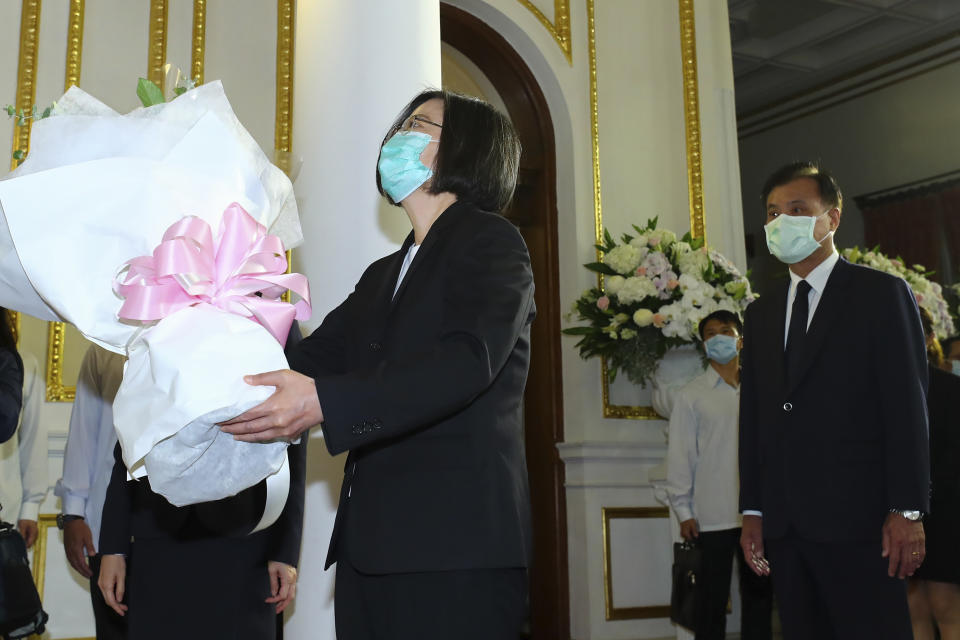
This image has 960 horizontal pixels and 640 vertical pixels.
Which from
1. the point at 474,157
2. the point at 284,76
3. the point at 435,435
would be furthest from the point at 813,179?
the point at 284,76

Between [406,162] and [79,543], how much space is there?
1895mm

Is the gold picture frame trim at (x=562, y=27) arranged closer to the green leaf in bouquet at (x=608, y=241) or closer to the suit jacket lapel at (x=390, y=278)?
the green leaf in bouquet at (x=608, y=241)

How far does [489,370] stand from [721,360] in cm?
338

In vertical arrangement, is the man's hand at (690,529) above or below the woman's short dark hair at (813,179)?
below

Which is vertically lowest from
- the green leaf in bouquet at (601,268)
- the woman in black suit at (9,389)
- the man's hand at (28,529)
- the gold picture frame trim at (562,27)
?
the man's hand at (28,529)

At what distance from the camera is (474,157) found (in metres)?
1.87

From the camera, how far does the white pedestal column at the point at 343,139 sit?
2844mm

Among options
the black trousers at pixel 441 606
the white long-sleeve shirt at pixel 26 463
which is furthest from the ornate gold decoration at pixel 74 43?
the black trousers at pixel 441 606

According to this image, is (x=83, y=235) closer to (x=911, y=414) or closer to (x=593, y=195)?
(x=911, y=414)

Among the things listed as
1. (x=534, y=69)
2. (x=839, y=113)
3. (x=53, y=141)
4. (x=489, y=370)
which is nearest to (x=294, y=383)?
(x=489, y=370)

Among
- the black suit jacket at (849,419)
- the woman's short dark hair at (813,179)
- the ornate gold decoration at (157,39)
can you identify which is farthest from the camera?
the ornate gold decoration at (157,39)

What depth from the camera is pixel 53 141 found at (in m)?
1.46

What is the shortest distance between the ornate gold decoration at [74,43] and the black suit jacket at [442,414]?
329 centimetres

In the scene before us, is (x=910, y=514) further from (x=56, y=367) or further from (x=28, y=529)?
(x=56, y=367)
